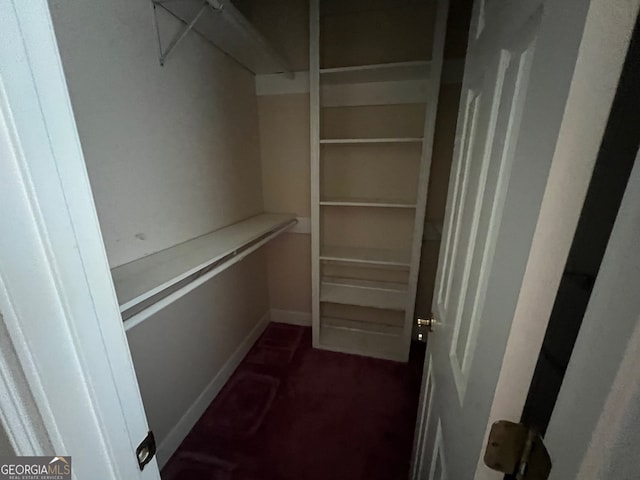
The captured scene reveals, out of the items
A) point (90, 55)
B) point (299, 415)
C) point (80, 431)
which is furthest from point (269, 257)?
point (80, 431)

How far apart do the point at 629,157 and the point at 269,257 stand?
2.20 metres

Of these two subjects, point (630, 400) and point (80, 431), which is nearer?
point (630, 400)

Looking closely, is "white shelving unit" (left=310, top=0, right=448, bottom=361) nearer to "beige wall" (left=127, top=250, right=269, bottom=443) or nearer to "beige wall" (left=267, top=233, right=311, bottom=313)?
"beige wall" (left=267, top=233, right=311, bottom=313)

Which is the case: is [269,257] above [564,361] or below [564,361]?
below

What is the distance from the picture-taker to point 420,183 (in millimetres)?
1586

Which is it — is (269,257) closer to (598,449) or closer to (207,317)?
(207,317)

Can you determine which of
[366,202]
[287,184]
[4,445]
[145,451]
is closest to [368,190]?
[366,202]

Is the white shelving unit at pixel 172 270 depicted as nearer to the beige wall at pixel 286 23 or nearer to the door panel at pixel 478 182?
the door panel at pixel 478 182

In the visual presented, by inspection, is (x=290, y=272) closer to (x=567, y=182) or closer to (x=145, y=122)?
(x=145, y=122)

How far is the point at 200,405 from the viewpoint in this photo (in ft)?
4.99

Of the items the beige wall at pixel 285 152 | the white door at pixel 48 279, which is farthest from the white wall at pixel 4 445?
the beige wall at pixel 285 152

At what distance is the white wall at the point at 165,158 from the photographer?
89 cm

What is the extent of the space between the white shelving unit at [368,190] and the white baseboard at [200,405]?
0.59 m

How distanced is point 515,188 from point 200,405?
1.90 meters
